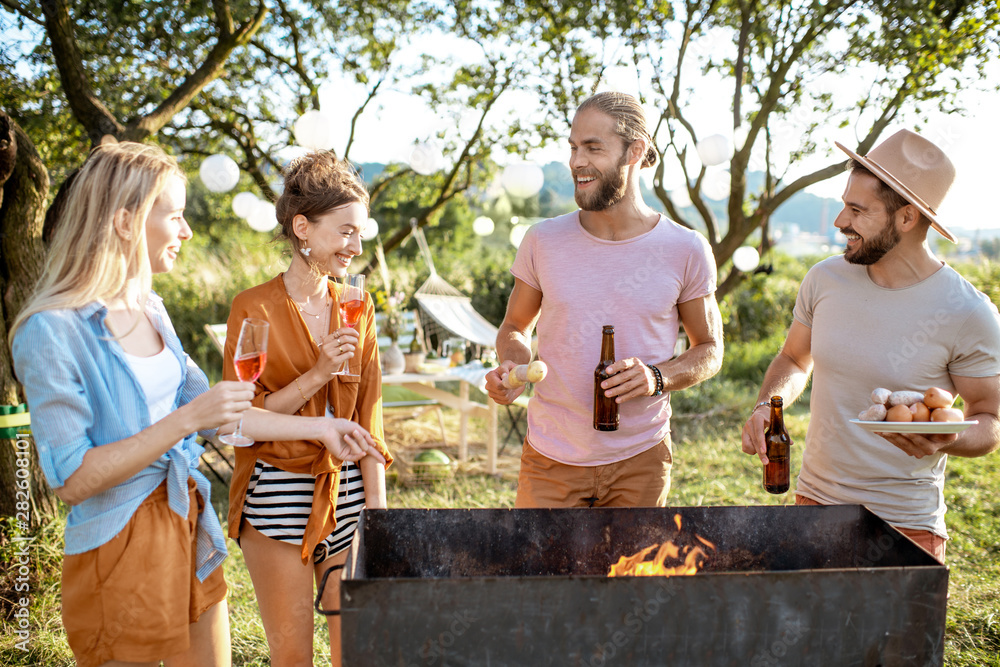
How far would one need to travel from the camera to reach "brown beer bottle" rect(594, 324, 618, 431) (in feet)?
7.47

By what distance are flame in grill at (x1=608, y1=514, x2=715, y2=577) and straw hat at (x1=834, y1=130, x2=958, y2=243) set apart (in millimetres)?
1201

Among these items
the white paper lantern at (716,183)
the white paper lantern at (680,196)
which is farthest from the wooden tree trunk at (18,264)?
the white paper lantern at (680,196)

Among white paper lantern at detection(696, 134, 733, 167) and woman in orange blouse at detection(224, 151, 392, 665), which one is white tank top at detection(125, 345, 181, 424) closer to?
woman in orange blouse at detection(224, 151, 392, 665)

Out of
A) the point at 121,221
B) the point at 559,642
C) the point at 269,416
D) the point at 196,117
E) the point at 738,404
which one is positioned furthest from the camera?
the point at 196,117

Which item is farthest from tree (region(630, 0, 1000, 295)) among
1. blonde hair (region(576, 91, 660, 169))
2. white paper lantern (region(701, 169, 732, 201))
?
blonde hair (region(576, 91, 660, 169))

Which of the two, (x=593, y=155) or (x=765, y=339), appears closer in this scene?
(x=593, y=155)

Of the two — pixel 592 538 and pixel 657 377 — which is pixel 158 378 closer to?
pixel 592 538

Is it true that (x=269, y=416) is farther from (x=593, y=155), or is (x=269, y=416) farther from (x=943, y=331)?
(x=943, y=331)

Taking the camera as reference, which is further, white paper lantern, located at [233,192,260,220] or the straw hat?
white paper lantern, located at [233,192,260,220]

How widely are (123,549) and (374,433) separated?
765mm

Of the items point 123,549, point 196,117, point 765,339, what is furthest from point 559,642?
point 765,339

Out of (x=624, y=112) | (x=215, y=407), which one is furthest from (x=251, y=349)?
(x=624, y=112)

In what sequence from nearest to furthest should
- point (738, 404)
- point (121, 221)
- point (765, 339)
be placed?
point (121, 221), point (738, 404), point (765, 339)

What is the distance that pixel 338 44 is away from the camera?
8.64 meters
